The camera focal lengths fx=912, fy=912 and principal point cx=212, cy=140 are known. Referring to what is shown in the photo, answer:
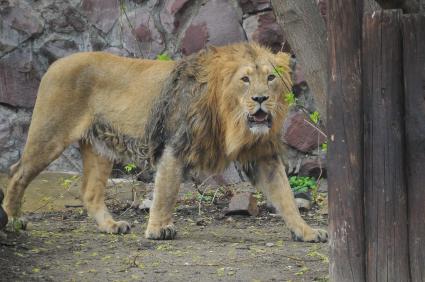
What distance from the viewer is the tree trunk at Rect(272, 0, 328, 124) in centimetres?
433

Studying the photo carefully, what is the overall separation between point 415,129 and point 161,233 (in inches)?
108

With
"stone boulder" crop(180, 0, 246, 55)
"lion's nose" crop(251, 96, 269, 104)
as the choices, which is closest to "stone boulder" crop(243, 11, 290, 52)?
"stone boulder" crop(180, 0, 246, 55)

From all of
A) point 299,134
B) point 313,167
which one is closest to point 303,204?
point 313,167

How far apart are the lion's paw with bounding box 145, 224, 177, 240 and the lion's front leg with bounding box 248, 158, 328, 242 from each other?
0.73 m

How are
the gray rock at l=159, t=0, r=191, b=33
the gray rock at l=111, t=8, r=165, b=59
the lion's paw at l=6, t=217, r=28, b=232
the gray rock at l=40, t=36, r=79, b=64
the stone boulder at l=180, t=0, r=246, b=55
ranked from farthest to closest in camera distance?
the gray rock at l=40, t=36, r=79, b=64, the gray rock at l=111, t=8, r=165, b=59, the gray rock at l=159, t=0, r=191, b=33, the stone boulder at l=180, t=0, r=246, b=55, the lion's paw at l=6, t=217, r=28, b=232

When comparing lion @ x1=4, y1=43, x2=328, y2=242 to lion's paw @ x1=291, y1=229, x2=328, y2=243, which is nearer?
lion's paw @ x1=291, y1=229, x2=328, y2=243

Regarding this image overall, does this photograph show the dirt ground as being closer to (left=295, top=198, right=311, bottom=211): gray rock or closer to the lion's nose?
(left=295, top=198, right=311, bottom=211): gray rock

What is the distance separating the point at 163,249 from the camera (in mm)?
5906

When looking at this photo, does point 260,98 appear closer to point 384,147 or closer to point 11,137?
point 384,147

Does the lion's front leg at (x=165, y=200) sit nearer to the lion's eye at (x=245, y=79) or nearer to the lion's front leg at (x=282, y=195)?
the lion's front leg at (x=282, y=195)

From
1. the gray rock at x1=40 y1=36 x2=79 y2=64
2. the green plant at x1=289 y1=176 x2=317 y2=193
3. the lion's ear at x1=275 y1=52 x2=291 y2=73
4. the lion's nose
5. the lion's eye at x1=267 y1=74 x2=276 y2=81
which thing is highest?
the gray rock at x1=40 y1=36 x2=79 y2=64

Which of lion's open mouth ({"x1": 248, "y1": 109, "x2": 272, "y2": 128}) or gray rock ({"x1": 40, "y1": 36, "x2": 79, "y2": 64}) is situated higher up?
gray rock ({"x1": 40, "y1": 36, "x2": 79, "y2": 64})

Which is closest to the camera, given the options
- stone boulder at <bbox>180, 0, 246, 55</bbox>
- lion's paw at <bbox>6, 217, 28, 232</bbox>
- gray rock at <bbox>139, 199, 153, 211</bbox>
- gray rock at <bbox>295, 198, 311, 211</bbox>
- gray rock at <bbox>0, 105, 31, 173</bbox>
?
lion's paw at <bbox>6, 217, 28, 232</bbox>

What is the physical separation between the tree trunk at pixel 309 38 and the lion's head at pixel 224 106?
177 centimetres
